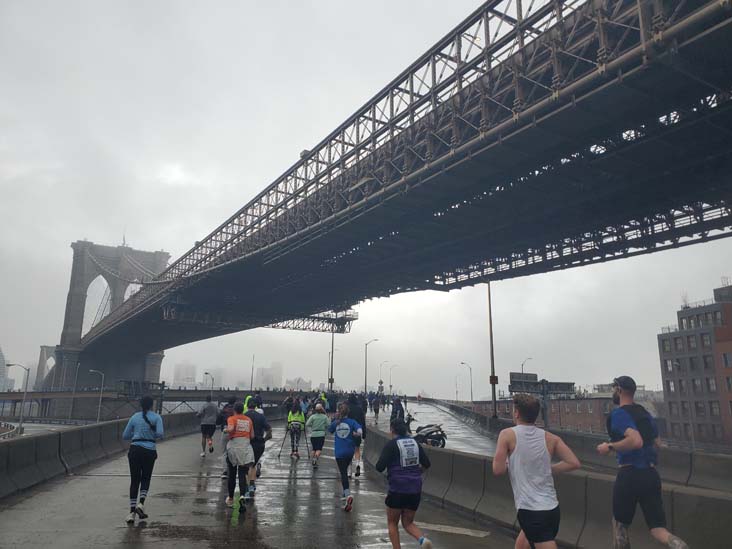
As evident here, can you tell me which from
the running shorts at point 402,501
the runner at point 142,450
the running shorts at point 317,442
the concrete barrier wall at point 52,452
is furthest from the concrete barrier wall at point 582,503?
the concrete barrier wall at point 52,452

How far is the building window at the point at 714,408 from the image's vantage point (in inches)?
2837

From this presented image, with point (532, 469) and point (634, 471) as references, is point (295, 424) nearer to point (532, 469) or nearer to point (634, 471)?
point (634, 471)

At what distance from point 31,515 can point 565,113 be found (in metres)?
20.3

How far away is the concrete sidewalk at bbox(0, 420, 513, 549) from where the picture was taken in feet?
25.1

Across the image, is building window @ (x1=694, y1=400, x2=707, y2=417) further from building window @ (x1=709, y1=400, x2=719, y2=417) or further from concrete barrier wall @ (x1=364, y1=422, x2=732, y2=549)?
concrete barrier wall @ (x1=364, y1=422, x2=732, y2=549)

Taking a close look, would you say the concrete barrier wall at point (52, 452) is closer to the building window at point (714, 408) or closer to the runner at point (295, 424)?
the runner at point (295, 424)

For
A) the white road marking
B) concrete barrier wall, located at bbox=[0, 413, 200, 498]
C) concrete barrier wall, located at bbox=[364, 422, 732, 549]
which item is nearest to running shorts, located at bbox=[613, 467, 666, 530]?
concrete barrier wall, located at bbox=[364, 422, 732, 549]

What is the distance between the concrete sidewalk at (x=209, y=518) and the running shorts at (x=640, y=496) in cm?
249

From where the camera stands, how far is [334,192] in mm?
38625

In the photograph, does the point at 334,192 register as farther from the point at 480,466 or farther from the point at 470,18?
→ the point at 480,466

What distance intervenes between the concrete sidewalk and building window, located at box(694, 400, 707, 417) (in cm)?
7610

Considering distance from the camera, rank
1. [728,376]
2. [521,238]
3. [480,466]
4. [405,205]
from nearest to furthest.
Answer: [480,466], [405,205], [521,238], [728,376]

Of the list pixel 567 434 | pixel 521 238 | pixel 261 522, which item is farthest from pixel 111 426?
pixel 521 238

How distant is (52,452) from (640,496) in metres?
12.4
